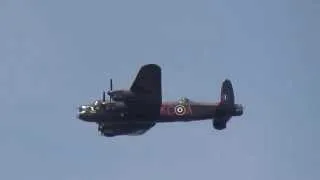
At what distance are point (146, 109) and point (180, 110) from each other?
299 centimetres

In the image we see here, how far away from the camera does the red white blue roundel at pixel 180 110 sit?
8144 centimetres

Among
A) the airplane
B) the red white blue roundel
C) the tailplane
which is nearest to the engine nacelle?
the airplane

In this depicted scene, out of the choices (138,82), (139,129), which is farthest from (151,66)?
(139,129)

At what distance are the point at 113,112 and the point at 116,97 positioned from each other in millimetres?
1407

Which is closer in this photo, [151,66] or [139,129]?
[151,66]

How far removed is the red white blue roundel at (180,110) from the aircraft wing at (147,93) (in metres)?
1.54

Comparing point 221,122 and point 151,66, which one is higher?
point 151,66

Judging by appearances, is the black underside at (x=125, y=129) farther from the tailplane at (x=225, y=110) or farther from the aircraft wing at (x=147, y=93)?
the tailplane at (x=225, y=110)

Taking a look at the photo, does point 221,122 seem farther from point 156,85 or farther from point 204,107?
point 156,85

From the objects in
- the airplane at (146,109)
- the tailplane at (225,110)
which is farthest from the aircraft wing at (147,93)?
the tailplane at (225,110)

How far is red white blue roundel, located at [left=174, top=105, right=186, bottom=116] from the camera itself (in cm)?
8144

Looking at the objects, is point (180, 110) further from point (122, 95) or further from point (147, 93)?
point (122, 95)

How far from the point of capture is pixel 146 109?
80.9 meters

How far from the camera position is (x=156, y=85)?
262 feet
